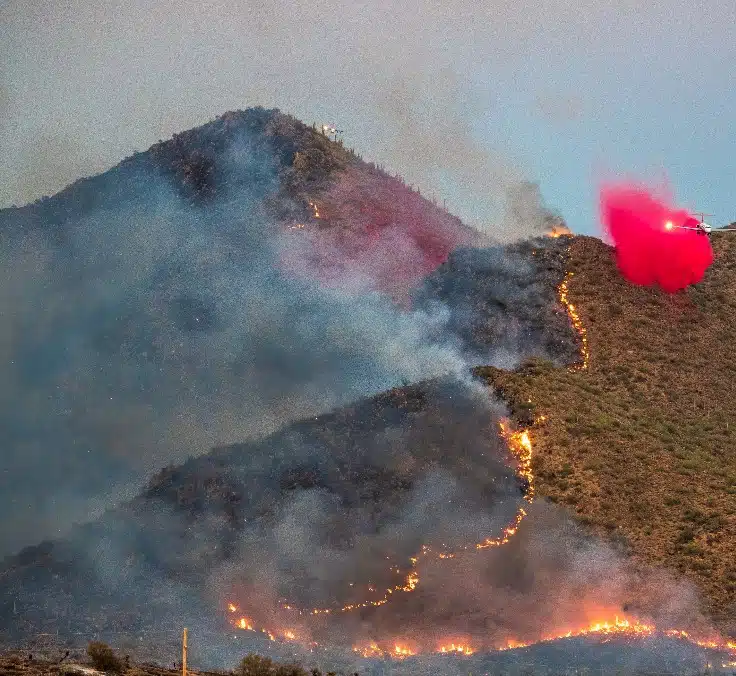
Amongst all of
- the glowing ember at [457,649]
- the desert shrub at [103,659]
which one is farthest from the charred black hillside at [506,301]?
the desert shrub at [103,659]

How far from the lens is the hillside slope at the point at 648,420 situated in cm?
5916

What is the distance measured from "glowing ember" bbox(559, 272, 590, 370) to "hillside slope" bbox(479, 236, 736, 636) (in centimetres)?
24

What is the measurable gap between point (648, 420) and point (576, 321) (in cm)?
916

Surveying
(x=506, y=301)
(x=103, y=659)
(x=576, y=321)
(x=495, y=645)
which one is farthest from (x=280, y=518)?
(x=576, y=321)

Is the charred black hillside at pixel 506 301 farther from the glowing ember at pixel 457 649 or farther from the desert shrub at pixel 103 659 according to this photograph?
the desert shrub at pixel 103 659

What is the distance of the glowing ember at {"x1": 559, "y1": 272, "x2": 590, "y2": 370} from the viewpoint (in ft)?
239

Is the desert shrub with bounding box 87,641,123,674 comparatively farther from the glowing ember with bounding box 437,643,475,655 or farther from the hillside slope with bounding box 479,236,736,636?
the hillside slope with bounding box 479,236,736,636

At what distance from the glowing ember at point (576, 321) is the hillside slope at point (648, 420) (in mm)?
238

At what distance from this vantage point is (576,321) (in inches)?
2980

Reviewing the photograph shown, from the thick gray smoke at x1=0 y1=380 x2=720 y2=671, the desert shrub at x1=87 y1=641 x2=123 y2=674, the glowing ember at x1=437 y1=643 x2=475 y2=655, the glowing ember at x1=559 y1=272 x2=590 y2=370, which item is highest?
the glowing ember at x1=559 y1=272 x2=590 y2=370

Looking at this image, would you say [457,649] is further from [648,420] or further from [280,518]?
[648,420]

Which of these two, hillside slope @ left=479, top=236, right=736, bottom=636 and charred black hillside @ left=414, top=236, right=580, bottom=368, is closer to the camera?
hillside slope @ left=479, top=236, right=736, bottom=636

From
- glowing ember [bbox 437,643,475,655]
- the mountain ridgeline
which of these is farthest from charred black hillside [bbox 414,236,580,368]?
glowing ember [bbox 437,643,475,655]

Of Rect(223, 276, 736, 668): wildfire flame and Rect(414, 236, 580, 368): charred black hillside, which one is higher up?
Rect(414, 236, 580, 368): charred black hillside
